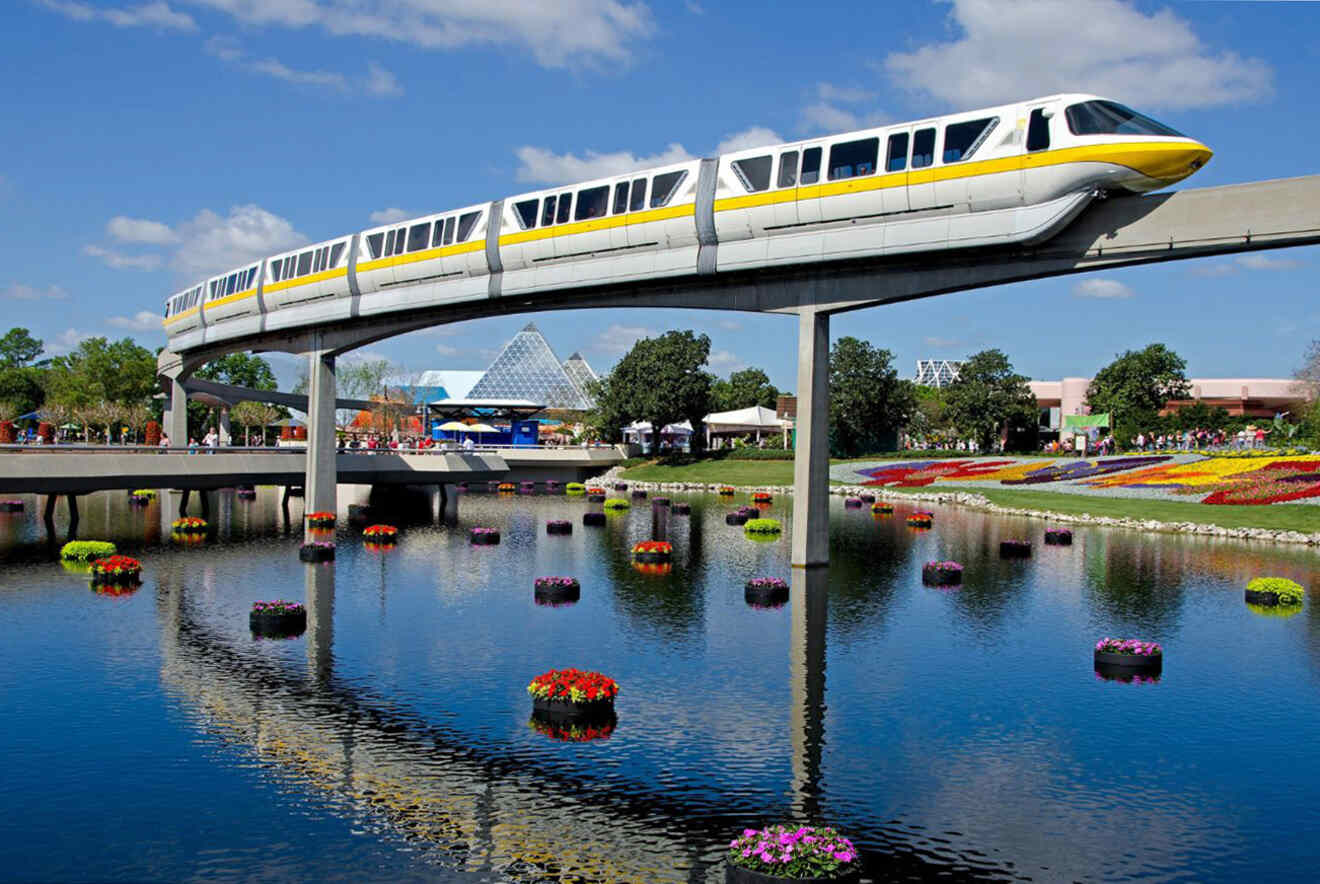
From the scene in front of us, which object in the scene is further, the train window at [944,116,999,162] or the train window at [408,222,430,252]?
the train window at [408,222,430,252]

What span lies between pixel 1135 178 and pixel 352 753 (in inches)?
1029

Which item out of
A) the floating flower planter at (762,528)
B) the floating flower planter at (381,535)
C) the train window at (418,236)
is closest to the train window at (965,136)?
→ the train window at (418,236)

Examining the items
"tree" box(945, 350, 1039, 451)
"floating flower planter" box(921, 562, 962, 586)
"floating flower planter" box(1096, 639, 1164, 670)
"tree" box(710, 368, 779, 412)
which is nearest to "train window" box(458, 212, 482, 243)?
"floating flower planter" box(921, 562, 962, 586)

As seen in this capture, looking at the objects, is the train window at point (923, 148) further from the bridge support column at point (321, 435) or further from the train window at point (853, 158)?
A: the bridge support column at point (321, 435)

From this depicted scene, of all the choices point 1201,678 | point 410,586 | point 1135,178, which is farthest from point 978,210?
point 410,586

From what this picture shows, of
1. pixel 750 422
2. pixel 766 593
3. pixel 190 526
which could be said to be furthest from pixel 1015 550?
pixel 750 422

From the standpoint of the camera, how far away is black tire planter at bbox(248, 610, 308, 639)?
3047cm

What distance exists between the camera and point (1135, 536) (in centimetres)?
5697

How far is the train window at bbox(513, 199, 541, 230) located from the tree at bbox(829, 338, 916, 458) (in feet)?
228

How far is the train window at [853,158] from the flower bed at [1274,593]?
19.3 meters

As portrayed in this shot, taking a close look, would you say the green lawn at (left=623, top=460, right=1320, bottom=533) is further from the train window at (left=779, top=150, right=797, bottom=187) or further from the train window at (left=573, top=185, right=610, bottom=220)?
the train window at (left=573, top=185, right=610, bottom=220)

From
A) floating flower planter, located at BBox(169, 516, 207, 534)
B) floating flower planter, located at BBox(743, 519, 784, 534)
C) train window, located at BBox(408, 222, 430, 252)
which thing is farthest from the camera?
floating flower planter, located at BBox(169, 516, 207, 534)

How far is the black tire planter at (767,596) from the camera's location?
3553cm

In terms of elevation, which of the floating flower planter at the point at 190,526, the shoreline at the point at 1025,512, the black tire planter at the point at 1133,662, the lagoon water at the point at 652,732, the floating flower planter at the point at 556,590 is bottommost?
the lagoon water at the point at 652,732
